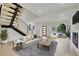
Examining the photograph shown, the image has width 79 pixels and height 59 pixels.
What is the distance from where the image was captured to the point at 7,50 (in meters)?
2.58

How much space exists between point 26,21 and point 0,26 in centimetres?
65

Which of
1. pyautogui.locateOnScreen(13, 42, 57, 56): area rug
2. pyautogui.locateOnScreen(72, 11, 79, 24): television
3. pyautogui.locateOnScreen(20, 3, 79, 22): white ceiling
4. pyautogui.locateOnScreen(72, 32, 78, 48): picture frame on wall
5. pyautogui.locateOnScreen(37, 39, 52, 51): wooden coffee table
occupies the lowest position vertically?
pyautogui.locateOnScreen(13, 42, 57, 56): area rug

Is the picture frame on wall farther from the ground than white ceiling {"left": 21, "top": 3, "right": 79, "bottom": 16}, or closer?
closer

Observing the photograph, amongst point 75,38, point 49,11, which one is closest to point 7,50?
point 49,11

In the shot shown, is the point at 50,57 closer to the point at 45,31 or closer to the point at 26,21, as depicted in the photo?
the point at 45,31

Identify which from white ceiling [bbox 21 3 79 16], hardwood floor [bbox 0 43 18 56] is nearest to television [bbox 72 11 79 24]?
white ceiling [bbox 21 3 79 16]

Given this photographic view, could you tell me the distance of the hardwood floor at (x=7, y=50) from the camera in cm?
257

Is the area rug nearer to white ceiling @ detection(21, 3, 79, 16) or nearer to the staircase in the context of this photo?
the staircase

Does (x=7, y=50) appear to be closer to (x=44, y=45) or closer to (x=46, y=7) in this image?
(x=44, y=45)

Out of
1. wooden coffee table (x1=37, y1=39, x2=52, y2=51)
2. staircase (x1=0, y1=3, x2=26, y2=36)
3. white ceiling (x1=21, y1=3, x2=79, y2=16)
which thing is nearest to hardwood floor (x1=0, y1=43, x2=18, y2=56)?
staircase (x1=0, y1=3, x2=26, y2=36)

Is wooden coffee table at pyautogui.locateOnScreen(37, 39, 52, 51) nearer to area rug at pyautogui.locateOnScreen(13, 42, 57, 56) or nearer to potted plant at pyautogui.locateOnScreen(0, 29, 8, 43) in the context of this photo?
area rug at pyautogui.locateOnScreen(13, 42, 57, 56)

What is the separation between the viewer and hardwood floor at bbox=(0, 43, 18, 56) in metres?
2.57

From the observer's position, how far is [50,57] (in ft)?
8.55

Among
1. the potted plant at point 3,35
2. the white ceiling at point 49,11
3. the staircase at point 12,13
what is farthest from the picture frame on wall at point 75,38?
the potted plant at point 3,35
